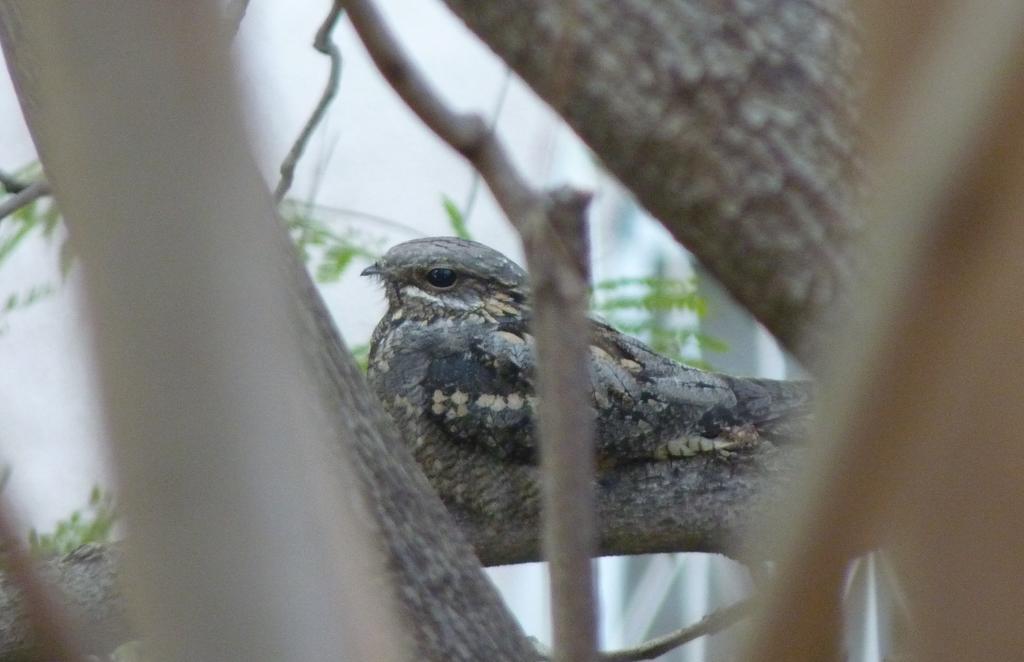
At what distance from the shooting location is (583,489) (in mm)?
632

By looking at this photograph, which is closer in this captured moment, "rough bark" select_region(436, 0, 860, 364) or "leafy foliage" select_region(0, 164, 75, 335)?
"rough bark" select_region(436, 0, 860, 364)

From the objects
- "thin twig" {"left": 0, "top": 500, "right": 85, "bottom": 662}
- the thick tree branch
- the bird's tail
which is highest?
the bird's tail

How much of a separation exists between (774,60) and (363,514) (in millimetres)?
1132

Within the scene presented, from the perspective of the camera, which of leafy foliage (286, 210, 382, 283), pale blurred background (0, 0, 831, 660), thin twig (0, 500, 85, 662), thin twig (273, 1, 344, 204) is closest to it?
thin twig (0, 500, 85, 662)

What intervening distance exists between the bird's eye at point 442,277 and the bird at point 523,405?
0.14 meters

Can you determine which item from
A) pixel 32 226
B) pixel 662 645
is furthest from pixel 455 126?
pixel 32 226

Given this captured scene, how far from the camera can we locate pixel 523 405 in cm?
254

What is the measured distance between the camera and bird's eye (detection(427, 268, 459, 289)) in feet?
9.57

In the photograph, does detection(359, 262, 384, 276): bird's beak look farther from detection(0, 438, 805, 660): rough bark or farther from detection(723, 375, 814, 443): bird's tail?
detection(723, 375, 814, 443): bird's tail

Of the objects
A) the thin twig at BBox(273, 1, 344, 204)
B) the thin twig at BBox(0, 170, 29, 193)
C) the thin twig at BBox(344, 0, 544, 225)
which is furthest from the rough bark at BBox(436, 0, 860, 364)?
the thin twig at BBox(344, 0, 544, 225)

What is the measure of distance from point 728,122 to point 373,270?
3.47ft

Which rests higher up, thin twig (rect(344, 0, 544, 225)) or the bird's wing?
the bird's wing

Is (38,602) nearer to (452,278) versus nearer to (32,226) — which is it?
(32,226)

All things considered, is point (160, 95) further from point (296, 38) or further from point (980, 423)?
point (296, 38)
